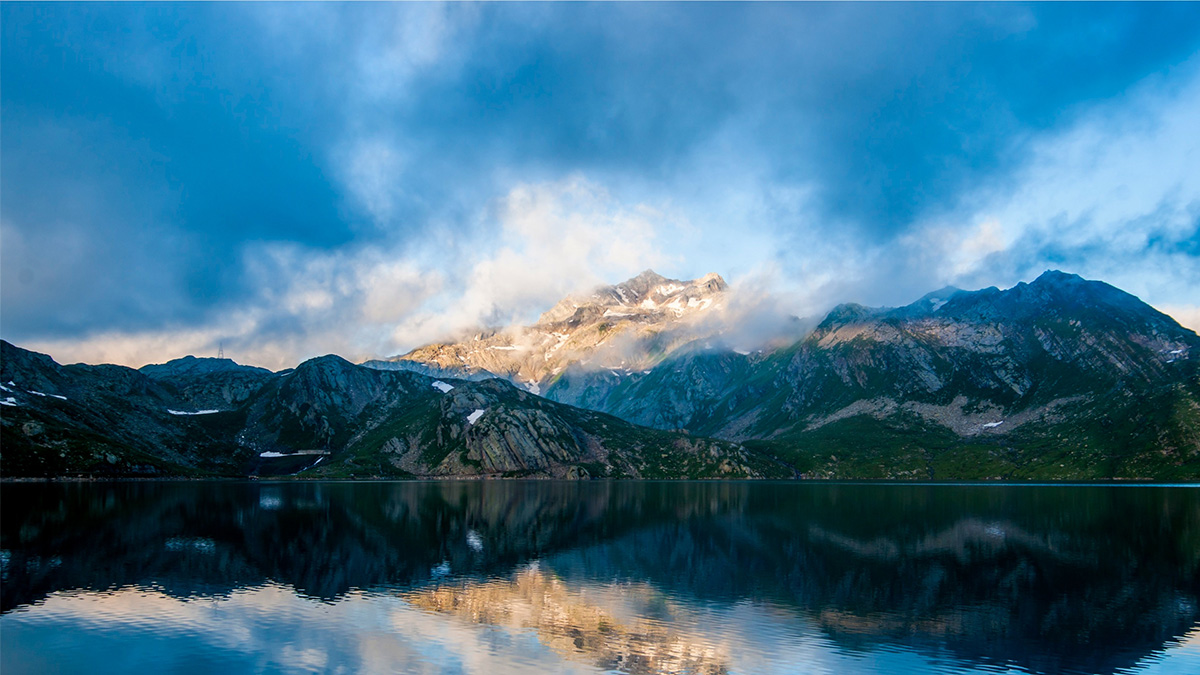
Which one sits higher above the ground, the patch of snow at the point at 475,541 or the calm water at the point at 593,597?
the calm water at the point at 593,597

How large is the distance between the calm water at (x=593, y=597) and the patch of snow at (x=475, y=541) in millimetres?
929

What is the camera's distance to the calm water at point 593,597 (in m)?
45.9

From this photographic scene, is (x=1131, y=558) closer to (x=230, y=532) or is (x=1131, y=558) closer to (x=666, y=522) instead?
(x=666, y=522)

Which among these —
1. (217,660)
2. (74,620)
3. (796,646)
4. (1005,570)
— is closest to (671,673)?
(796,646)

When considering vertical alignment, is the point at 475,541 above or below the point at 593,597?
below

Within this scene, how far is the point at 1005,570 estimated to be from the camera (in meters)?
76.6

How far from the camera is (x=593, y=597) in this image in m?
65.4

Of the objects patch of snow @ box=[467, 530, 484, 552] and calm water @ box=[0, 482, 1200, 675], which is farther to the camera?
patch of snow @ box=[467, 530, 484, 552]

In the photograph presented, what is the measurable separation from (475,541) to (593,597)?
42.4 meters

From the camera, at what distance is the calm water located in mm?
45906

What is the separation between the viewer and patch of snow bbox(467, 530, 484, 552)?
315ft

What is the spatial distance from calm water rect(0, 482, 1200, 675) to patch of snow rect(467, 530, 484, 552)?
36.6 inches

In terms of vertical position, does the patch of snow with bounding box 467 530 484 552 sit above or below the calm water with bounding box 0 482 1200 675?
below

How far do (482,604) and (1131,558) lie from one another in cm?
7862
